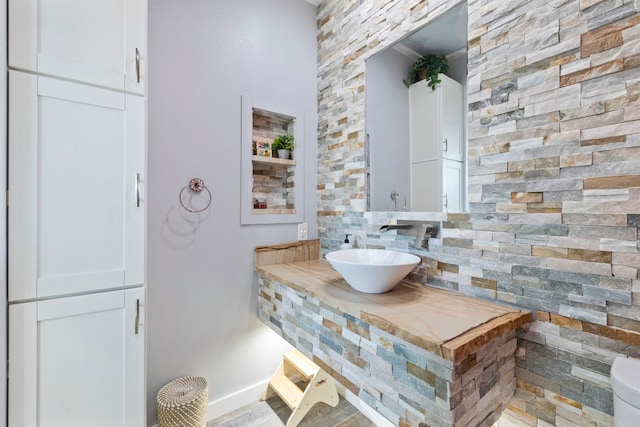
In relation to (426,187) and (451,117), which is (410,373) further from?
(451,117)

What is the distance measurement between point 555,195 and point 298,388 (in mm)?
1800

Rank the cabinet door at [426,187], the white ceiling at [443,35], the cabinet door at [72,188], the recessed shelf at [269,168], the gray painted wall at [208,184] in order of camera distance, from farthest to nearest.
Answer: the recessed shelf at [269,168], the gray painted wall at [208,184], the cabinet door at [426,187], the white ceiling at [443,35], the cabinet door at [72,188]

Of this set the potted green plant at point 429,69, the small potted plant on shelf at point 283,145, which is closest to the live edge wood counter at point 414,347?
the small potted plant on shelf at point 283,145

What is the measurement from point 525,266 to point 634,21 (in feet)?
2.86

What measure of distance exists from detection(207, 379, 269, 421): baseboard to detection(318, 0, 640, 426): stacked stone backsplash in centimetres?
141

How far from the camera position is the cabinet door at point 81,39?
1044 millimetres

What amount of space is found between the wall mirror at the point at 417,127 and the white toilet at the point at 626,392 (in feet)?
2.46

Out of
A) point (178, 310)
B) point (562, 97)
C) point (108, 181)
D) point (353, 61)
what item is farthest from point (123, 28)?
point (562, 97)

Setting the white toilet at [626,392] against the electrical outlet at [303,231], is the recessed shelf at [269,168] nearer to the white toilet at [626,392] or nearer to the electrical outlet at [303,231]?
the electrical outlet at [303,231]

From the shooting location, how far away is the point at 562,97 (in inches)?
41.7

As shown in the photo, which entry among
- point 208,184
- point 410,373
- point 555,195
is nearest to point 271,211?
point 208,184

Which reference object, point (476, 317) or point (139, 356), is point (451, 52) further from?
point (139, 356)

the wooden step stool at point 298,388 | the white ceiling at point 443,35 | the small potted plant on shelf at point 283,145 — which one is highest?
the white ceiling at point 443,35

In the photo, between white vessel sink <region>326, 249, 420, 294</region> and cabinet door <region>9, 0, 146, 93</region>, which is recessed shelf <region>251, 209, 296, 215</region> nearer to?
white vessel sink <region>326, 249, 420, 294</region>
